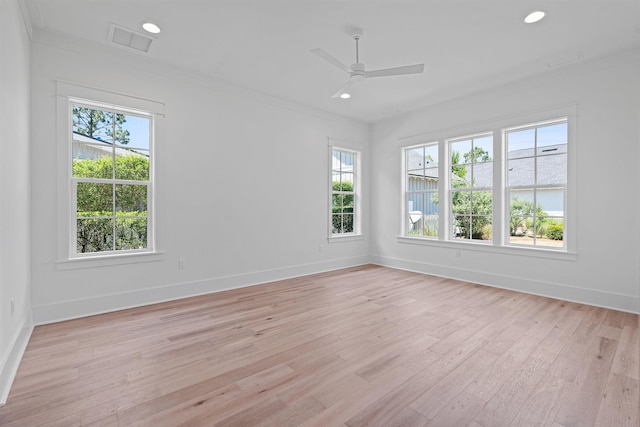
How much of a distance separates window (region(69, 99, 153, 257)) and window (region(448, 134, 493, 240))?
466cm

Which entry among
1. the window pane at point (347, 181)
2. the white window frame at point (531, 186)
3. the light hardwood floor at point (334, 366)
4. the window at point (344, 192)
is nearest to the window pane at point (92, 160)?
the light hardwood floor at point (334, 366)

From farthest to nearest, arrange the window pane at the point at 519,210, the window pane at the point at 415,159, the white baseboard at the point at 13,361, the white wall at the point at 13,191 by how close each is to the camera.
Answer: the window pane at the point at 415,159 → the window pane at the point at 519,210 → the white wall at the point at 13,191 → the white baseboard at the point at 13,361

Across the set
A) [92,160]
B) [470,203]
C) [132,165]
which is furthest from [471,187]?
[92,160]

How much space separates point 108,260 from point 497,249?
205 inches

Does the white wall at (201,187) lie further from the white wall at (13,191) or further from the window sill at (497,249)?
the window sill at (497,249)

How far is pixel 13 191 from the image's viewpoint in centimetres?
245

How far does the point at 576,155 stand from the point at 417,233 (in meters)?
2.67

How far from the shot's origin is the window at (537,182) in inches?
165

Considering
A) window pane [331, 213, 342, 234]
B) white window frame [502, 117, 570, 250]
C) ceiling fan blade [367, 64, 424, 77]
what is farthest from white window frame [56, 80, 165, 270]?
white window frame [502, 117, 570, 250]

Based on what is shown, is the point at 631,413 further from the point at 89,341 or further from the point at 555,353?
the point at 89,341

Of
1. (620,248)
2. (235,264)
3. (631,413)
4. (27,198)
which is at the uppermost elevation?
(27,198)

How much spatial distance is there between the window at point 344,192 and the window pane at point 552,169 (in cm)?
314

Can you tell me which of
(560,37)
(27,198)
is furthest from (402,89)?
(27,198)

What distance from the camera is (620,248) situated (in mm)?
3668
